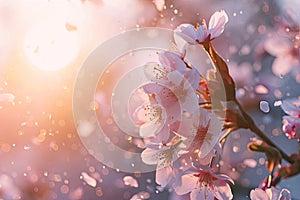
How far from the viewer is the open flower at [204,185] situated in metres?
1.04

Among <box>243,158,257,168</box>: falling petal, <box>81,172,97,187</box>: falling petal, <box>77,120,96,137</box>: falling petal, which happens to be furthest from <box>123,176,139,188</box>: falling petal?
<box>243,158,257,168</box>: falling petal

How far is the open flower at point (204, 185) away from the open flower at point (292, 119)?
146 mm

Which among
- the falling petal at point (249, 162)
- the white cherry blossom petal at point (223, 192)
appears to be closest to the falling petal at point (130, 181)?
→ the falling petal at point (249, 162)

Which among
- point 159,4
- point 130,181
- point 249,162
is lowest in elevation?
point 249,162

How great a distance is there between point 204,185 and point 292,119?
0.21m

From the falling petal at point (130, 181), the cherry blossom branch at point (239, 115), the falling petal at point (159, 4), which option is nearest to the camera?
the cherry blossom branch at point (239, 115)

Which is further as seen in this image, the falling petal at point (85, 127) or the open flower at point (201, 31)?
the falling petal at point (85, 127)

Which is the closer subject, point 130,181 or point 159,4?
point 159,4

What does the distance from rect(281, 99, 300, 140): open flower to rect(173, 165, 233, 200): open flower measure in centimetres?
15

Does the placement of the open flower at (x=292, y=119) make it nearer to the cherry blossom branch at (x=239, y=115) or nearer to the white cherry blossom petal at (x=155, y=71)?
the cherry blossom branch at (x=239, y=115)

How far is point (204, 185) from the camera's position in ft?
3.51

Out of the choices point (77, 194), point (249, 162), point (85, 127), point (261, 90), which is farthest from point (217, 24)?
point (249, 162)

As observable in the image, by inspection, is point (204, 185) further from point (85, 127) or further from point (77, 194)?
point (77, 194)

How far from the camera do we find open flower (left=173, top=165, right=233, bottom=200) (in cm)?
104
